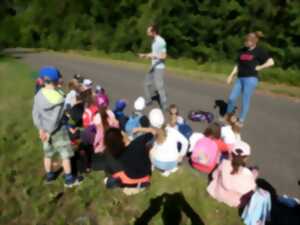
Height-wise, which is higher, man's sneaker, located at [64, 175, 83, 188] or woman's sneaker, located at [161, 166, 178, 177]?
woman's sneaker, located at [161, 166, 178, 177]

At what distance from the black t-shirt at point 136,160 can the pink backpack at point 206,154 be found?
879mm

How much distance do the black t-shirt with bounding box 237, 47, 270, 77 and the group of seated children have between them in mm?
1789

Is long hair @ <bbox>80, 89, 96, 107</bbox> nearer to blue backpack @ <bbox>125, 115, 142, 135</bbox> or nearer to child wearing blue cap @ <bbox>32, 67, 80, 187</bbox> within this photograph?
blue backpack @ <bbox>125, 115, 142, 135</bbox>

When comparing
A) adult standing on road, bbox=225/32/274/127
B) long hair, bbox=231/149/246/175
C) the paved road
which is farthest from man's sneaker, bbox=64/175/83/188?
adult standing on road, bbox=225/32/274/127

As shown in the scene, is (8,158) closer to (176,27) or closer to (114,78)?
(114,78)

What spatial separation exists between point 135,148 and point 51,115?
3.94 ft

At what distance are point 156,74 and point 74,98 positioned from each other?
78.8 inches

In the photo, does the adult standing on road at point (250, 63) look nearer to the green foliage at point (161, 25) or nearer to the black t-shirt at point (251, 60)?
the black t-shirt at point (251, 60)

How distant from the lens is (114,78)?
16859 millimetres

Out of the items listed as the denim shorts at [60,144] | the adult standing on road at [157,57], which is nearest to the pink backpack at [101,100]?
the adult standing on road at [157,57]

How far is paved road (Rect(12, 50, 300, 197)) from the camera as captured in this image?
7.16 metres

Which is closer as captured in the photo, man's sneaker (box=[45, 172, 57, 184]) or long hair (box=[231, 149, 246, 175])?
long hair (box=[231, 149, 246, 175])

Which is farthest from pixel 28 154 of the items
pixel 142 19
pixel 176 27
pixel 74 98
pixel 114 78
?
pixel 142 19

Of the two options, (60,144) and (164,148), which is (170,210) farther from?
(60,144)
